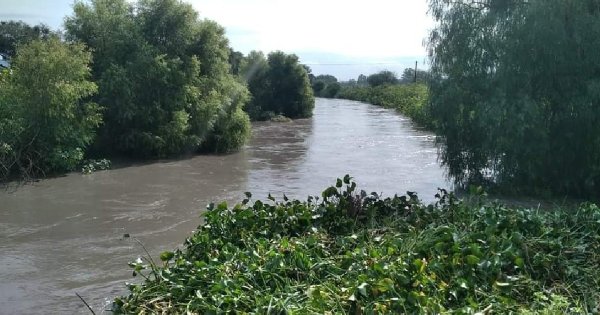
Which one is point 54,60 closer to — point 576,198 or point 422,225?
point 422,225

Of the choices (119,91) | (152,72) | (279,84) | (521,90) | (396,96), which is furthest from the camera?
→ (396,96)

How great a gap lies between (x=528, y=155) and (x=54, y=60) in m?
11.1

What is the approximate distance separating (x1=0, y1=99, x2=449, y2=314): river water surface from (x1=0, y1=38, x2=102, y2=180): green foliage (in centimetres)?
68

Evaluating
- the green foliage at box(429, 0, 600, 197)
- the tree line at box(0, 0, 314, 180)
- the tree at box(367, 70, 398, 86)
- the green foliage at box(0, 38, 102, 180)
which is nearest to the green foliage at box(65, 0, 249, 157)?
the tree line at box(0, 0, 314, 180)

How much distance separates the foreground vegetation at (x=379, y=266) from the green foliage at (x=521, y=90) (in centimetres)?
650

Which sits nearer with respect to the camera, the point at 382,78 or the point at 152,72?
the point at 152,72

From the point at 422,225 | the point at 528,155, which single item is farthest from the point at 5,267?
the point at 528,155

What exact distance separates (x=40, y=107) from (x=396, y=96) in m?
39.6

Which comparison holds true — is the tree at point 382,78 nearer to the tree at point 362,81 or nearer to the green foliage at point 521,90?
the tree at point 362,81

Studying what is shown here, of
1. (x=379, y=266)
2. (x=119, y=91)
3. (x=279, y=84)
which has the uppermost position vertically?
(x=279, y=84)

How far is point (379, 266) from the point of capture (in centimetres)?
430

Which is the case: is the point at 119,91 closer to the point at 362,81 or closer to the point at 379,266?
the point at 379,266

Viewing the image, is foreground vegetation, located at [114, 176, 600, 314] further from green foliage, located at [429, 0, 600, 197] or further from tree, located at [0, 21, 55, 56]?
tree, located at [0, 21, 55, 56]

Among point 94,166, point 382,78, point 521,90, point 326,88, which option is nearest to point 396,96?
point 382,78
